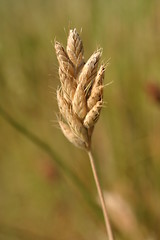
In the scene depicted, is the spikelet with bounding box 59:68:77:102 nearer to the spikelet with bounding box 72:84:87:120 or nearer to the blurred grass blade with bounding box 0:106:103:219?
the spikelet with bounding box 72:84:87:120

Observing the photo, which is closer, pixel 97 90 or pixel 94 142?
pixel 97 90

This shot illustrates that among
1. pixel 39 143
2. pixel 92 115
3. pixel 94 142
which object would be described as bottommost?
pixel 92 115

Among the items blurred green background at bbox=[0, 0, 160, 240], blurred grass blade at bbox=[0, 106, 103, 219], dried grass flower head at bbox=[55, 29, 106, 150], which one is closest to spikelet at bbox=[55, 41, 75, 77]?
dried grass flower head at bbox=[55, 29, 106, 150]

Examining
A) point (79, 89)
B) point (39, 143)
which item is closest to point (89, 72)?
point (79, 89)

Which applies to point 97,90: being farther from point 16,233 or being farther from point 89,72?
point 16,233

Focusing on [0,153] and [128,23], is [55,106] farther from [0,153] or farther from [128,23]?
[128,23]

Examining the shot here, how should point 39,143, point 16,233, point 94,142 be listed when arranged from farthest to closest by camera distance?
point 94,142
point 16,233
point 39,143

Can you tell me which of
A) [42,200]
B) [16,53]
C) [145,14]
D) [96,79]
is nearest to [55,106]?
[16,53]
